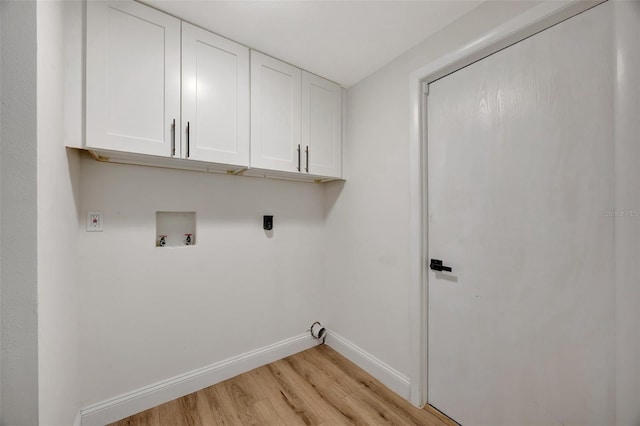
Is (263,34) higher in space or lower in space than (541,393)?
higher

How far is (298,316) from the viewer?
2352mm

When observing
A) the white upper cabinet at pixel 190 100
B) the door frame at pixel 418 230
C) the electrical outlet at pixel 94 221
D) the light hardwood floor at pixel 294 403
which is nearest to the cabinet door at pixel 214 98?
the white upper cabinet at pixel 190 100

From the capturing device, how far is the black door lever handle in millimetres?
1582

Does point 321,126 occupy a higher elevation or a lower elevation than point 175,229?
higher

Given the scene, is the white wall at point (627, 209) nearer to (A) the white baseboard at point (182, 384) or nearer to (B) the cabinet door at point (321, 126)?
(B) the cabinet door at point (321, 126)

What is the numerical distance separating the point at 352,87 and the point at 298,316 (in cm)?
216

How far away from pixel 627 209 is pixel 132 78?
2349 mm

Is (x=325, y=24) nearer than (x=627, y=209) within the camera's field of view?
No

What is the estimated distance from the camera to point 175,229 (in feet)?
5.91

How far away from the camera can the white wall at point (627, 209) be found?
0.94m

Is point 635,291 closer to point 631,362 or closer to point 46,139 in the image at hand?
point 631,362

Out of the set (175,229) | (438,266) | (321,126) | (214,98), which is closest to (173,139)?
(214,98)

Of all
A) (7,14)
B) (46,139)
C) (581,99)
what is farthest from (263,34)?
(581,99)

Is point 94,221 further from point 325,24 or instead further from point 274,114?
point 325,24
